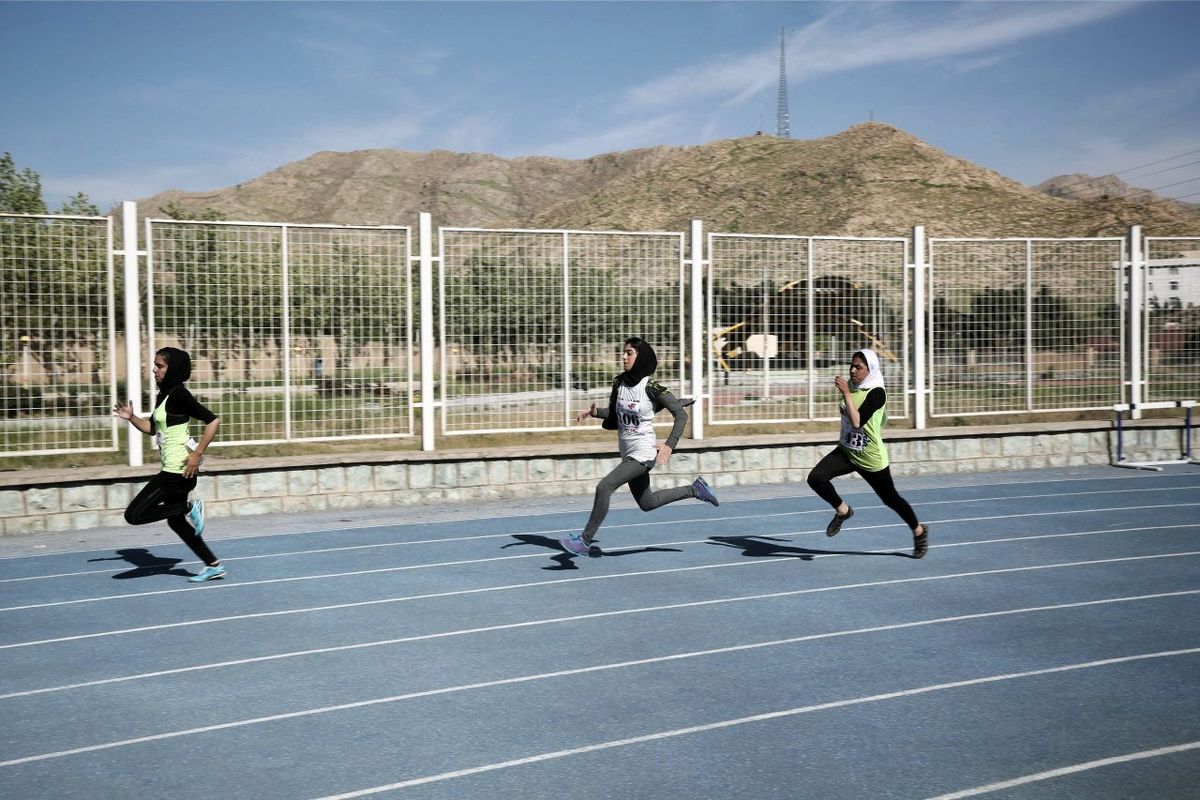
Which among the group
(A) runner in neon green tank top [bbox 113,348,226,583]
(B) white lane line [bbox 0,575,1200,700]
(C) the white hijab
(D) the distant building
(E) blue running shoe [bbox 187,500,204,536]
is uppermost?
(D) the distant building

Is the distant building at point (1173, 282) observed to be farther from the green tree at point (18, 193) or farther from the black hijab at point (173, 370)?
the green tree at point (18, 193)

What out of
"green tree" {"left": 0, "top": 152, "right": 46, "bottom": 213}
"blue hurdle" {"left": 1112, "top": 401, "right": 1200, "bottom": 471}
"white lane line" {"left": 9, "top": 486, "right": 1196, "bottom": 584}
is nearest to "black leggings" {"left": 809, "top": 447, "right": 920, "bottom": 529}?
"white lane line" {"left": 9, "top": 486, "right": 1196, "bottom": 584}

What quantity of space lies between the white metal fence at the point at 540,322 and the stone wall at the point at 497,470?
1.18 ft

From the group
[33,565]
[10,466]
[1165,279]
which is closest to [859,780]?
[33,565]

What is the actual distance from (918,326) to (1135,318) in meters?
3.77

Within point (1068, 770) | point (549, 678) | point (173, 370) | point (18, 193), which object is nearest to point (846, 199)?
point (18, 193)

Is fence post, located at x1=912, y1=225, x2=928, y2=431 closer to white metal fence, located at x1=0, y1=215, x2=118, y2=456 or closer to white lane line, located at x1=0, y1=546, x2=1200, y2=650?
white lane line, located at x1=0, y1=546, x2=1200, y2=650

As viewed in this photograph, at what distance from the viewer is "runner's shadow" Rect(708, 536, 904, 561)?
31.2 feet

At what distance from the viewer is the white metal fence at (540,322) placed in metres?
10.9

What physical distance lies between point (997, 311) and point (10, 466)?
1296 cm

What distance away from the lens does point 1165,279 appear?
625 inches

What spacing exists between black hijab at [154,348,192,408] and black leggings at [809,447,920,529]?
547 centimetres

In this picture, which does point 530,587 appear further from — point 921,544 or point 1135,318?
point 1135,318

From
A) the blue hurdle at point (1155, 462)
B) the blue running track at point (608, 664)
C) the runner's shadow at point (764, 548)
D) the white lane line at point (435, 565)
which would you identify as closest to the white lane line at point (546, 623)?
the blue running track at point (608, 664)
